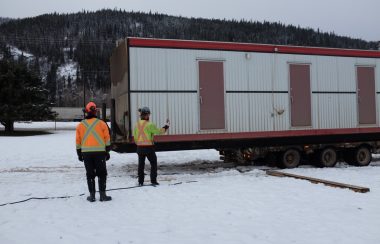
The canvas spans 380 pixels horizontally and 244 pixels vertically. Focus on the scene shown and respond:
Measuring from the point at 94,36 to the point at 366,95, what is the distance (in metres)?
179

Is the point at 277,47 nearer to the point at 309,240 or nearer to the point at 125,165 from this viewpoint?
the point at 125,165

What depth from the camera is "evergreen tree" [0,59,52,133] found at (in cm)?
3003

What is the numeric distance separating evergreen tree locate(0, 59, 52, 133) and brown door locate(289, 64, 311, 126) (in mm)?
24178

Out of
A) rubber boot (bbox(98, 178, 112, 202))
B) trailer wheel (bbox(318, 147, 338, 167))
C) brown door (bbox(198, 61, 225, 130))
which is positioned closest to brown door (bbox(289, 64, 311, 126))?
trailer wheel (bbox(318, 147, 338, 167))

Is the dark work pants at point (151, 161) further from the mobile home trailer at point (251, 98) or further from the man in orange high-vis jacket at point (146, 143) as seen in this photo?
the mobile home trailer at point (251, 98)

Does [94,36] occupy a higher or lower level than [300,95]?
higher

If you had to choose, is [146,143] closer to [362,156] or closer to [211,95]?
[211,95]

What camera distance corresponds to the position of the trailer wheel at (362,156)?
12.1 m

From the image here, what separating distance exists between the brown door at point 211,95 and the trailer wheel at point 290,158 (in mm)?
2160

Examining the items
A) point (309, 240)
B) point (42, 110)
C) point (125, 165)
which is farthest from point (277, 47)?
point (42, 110)

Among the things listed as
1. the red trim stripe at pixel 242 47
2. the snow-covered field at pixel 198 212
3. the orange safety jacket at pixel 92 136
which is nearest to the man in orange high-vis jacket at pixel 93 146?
the orange safety jacket at pixel 92 136

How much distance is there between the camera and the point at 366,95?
40.2 ft

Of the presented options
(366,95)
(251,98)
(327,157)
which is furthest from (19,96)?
(366,95)

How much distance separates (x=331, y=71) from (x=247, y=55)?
2775 millimetres
